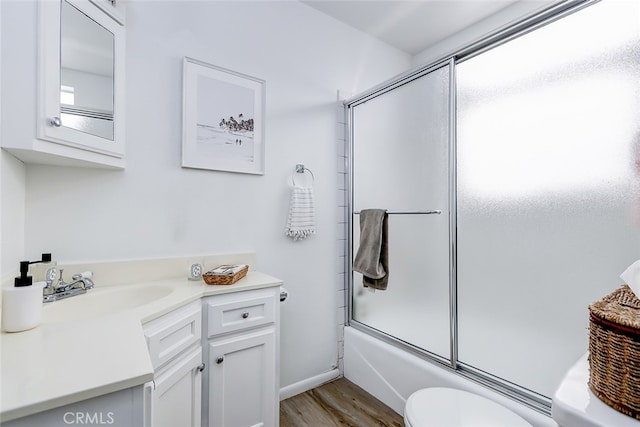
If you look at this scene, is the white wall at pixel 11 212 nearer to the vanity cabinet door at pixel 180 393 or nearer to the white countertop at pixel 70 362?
the white countertop at pixel 70 362

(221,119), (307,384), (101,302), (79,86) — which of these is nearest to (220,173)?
(221,119)

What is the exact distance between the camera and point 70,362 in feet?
2.08

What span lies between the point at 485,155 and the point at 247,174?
4.30 ft

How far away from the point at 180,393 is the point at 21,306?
0.63 m

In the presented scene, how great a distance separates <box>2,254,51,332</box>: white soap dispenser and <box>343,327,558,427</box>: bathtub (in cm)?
166

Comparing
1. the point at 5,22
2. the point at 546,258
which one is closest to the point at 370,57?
the point at 546,258

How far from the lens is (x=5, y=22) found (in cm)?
96

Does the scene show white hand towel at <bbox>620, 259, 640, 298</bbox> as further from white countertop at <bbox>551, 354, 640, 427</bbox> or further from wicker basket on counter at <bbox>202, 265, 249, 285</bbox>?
wicker basket on counter at <bbox>202, 265, 249, 285</bbox>

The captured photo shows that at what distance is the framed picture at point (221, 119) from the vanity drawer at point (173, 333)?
0.80 m

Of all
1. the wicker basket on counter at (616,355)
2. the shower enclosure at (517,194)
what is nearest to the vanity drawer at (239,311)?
the shower enclosure at (517,194)

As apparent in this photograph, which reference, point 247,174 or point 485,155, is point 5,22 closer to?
point 247,174

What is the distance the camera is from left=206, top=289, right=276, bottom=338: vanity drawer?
1319 mm

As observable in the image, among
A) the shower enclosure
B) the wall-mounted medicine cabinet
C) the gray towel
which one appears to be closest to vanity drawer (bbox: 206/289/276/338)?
the gray towel

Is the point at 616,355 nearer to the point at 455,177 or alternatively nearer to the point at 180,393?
the point at 455,177
